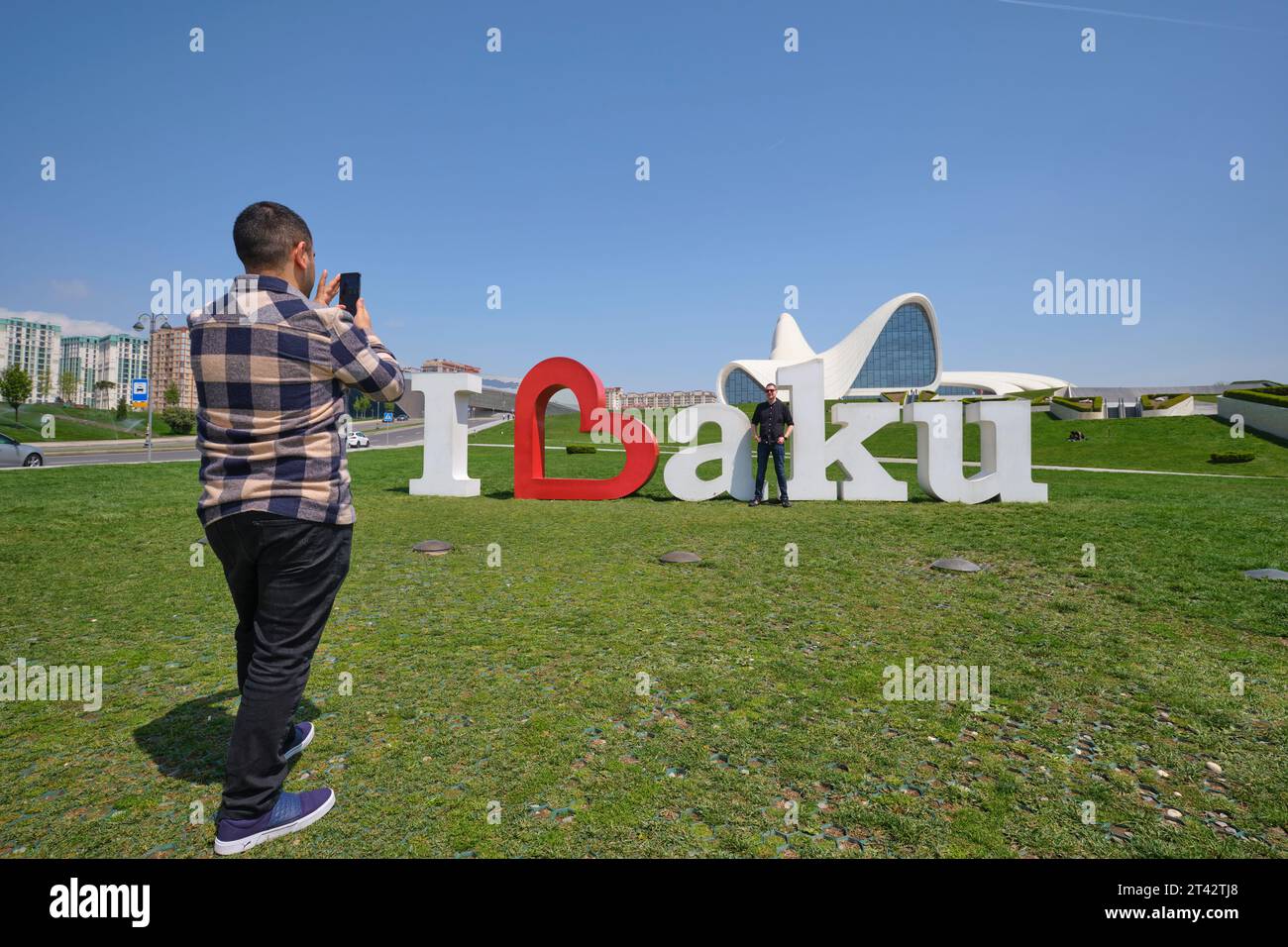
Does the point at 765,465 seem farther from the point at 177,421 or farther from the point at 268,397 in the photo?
the point at 177,421

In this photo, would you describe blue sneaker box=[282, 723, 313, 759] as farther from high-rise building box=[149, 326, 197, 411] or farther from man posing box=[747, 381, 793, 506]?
high-rise building box=[149, 326, 197, 411]

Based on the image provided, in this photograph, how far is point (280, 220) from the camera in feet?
7.96

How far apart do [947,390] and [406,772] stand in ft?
334

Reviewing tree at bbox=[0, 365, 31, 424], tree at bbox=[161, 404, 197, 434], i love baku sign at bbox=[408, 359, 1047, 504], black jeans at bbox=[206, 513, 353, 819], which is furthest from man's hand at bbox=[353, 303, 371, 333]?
tree at bbox=[0, 365, 31, 424]

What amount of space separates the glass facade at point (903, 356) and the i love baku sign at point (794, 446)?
7530 centimetres

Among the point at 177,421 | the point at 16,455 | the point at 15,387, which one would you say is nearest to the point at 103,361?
the point at 15,387

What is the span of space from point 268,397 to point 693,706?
240 cm

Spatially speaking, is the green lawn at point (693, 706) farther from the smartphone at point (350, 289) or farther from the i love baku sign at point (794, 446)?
the i love baku sign at point (794, 446)

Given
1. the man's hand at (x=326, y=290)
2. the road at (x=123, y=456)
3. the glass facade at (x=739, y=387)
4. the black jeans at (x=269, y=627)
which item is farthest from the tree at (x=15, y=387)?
the glass facade at (x=739, y=387)

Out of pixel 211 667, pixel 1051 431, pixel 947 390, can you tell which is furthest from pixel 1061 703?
pixel 947 390

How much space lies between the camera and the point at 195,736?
296 centimetres

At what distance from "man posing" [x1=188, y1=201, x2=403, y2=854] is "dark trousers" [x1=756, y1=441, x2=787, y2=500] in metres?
9.97

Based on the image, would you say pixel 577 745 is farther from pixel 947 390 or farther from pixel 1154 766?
pixel 947 390

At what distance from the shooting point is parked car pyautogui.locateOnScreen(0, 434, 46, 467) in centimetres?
2022
